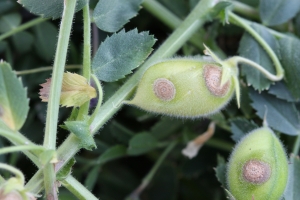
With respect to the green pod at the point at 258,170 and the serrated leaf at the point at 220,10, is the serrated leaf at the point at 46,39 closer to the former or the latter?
the serrated leaf at the point at 220,10

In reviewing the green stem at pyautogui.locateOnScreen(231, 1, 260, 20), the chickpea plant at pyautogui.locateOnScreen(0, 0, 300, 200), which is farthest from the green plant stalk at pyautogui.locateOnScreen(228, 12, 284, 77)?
the green stem at pyautogui.locateOnScreen(231, 1, 260, 20)

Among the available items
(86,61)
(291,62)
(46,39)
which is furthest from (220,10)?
A: (46,39)

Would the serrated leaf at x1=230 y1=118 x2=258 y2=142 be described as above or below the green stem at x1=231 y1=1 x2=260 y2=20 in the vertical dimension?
below

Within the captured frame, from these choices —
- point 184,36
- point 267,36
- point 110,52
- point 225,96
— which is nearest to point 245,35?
point 267,36

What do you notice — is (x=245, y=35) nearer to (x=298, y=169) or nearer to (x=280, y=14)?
(x=280, y=14)

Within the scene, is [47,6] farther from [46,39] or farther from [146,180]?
[146,180]

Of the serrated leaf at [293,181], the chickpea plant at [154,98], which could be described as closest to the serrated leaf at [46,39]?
the chickpea plant at [154,98]

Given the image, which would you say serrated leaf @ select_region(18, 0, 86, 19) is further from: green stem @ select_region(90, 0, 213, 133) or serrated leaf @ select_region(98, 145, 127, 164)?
serrated leaf @ select_region(98, 145, 127, 164)
